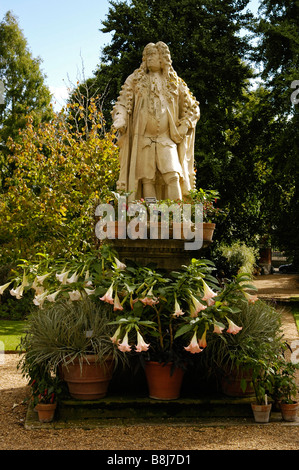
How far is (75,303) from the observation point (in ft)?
16.4

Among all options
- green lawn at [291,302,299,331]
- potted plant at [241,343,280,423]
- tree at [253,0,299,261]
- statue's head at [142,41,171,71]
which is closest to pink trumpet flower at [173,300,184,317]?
potted plant at [241,343,280,423]

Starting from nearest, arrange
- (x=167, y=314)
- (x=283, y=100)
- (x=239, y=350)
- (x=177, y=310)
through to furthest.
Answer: (x=177, y=310)
(x=239, y=350)
(x=167, y=314)
(x=283, y=100)

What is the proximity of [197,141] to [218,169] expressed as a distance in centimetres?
113

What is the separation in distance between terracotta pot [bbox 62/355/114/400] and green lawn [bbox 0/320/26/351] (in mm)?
2931

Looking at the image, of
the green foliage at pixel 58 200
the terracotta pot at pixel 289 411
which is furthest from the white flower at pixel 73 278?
the green foliage at pixel 58 200

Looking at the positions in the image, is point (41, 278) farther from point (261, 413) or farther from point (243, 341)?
point (261, 413)

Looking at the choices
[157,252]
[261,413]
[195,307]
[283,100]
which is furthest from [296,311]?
[195,307]

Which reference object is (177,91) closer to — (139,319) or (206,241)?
(206,241)

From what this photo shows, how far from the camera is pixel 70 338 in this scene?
179 inches

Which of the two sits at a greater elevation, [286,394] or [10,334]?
[286,394]

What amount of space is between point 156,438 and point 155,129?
363 centimetres

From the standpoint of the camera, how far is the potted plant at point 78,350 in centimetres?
442

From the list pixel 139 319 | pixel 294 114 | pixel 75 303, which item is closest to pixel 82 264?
pixel 75 303

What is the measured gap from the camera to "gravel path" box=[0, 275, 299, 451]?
3801mm
